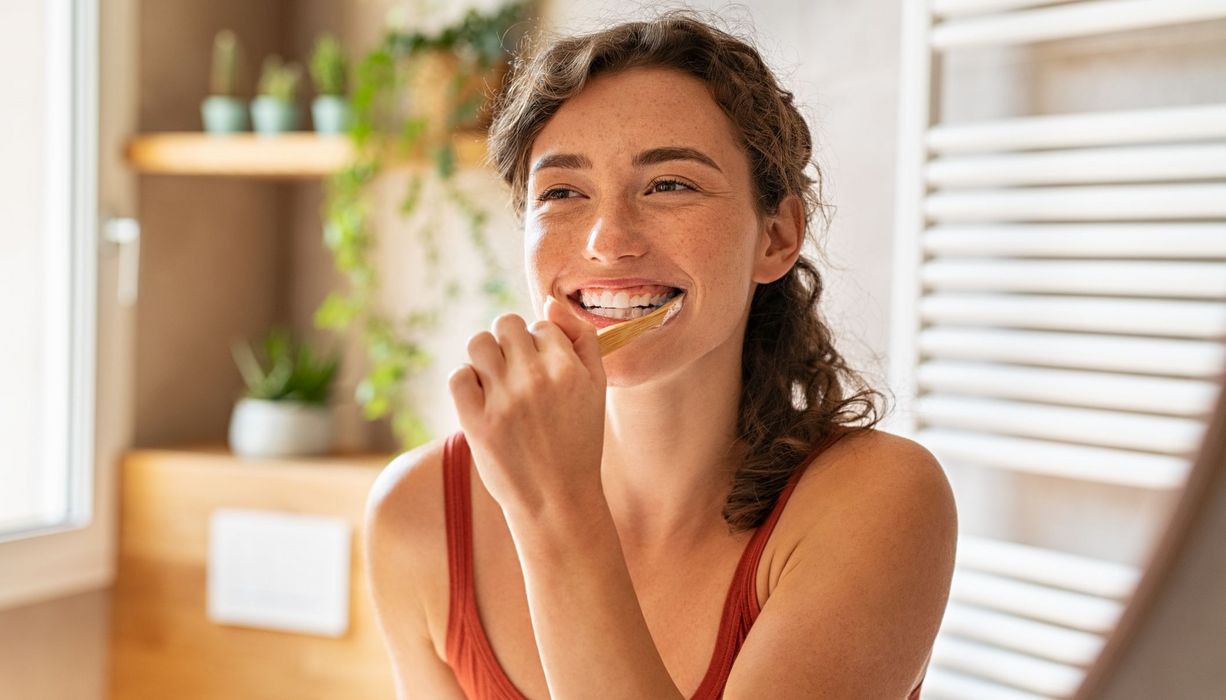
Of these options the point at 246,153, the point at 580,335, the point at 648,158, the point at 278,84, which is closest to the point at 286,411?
the point at 246,153

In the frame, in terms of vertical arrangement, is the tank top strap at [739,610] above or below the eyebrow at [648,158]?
below

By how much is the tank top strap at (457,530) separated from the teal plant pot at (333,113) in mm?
→ 913

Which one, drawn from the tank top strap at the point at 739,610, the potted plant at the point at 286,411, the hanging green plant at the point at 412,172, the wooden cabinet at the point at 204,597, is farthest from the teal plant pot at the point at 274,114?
the tank top strap at the point at 739,610

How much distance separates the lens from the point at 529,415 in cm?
59

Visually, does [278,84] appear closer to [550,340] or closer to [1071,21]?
[1071,21]

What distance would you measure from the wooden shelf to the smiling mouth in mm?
909

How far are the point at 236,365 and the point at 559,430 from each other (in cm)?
152

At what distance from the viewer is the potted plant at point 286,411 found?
175 centimetres

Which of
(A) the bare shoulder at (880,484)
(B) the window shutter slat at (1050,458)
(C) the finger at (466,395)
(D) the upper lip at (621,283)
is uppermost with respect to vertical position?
(D) the upper lip at (621,283)

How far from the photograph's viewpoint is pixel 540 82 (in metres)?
0.84

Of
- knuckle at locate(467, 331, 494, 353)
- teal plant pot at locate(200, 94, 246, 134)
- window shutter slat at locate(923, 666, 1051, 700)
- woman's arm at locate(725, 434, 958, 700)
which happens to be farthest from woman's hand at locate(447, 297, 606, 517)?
teal plant pot at locate(200, 94, 246, 134)

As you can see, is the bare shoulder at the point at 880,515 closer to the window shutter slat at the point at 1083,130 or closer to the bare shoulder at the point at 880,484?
the bare shoulder at the point at 880,484

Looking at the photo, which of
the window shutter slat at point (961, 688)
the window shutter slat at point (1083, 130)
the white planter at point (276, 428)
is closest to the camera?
the window shutter slat at point (1083, 130)

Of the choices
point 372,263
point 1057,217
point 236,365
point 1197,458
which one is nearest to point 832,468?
point 1057,217
